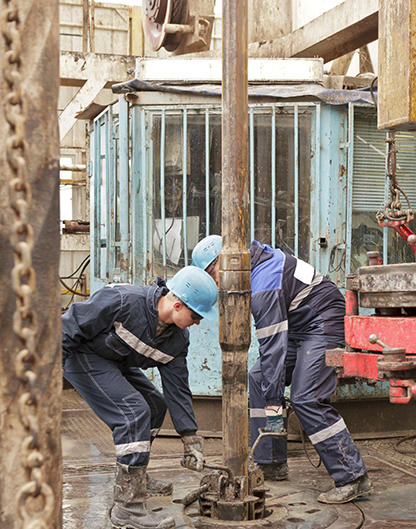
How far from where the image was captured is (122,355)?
143 inches

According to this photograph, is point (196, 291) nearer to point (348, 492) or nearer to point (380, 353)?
point (380, 353)

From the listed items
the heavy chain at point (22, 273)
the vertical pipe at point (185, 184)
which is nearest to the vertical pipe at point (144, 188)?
the vertical pipe at point (185, 184)

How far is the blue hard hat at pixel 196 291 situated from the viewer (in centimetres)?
350

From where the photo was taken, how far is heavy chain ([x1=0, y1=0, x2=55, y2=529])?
1282 mm

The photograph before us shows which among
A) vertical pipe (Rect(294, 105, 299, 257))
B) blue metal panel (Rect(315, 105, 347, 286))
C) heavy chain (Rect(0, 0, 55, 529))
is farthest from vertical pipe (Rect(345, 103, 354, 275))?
heavy chain (Rect(0, 0, 55, 529))

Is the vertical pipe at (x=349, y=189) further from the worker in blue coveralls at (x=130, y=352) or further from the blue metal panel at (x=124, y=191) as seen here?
the worker in blue coveralls at (x=130, y=352)

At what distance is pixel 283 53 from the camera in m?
6.53

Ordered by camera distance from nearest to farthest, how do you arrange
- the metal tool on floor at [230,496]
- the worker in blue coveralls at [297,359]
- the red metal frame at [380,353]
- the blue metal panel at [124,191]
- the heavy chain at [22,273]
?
the heavy chain at [22,273] < the red metal frame at [380,353] < the metal tool on floor at [230,496] < the worker in blue coveralls at [297,359] < the blue metal panel at [124,191]

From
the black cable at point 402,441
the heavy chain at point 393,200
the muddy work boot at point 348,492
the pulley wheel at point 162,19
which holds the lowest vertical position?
the black cable at point 402,441

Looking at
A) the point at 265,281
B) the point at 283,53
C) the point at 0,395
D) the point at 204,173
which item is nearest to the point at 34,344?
the point at 0,395

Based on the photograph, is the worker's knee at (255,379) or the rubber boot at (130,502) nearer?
the rubber boot at (130,502)

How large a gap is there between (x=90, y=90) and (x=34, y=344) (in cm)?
595

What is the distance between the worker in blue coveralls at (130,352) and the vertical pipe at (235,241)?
0.25 m

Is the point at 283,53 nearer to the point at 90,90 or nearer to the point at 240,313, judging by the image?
the point at 90,90
